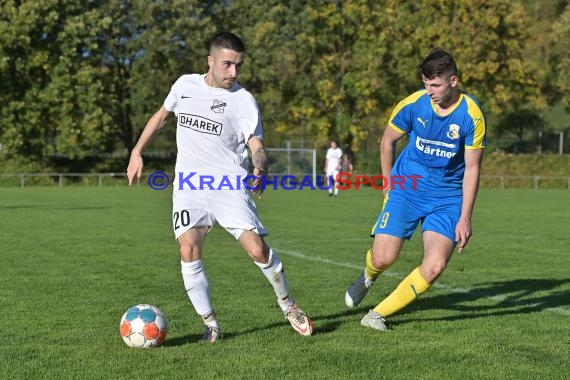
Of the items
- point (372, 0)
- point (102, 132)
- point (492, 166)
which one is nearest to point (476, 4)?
point (372, 0)

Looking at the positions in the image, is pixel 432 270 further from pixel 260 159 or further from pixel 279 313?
pixel 260 159

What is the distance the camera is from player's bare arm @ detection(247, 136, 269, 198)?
20.1 ft

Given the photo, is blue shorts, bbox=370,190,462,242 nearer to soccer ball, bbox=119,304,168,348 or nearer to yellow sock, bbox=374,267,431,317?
yellow sock, bbox=374,267,431,317

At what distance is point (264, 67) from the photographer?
170ft

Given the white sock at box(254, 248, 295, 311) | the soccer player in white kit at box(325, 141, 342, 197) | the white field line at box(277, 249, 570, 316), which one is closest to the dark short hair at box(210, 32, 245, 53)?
the white sock at box(254, 248, 295, 311)

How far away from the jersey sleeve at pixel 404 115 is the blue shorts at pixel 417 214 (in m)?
0.50

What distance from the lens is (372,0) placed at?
4831 cm

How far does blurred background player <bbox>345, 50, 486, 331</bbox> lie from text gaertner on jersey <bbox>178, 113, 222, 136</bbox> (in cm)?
146

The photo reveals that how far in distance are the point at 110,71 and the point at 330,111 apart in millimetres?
12329

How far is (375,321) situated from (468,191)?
1175mm

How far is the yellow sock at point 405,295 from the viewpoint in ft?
22.4

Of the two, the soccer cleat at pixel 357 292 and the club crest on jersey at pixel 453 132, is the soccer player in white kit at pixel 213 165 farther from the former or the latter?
the club crest on jersey at pixel 453 132

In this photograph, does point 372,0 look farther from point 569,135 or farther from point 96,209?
point 96,209

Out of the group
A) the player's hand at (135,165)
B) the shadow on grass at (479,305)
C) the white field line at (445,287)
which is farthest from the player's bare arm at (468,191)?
the player's hand at (135,165)
